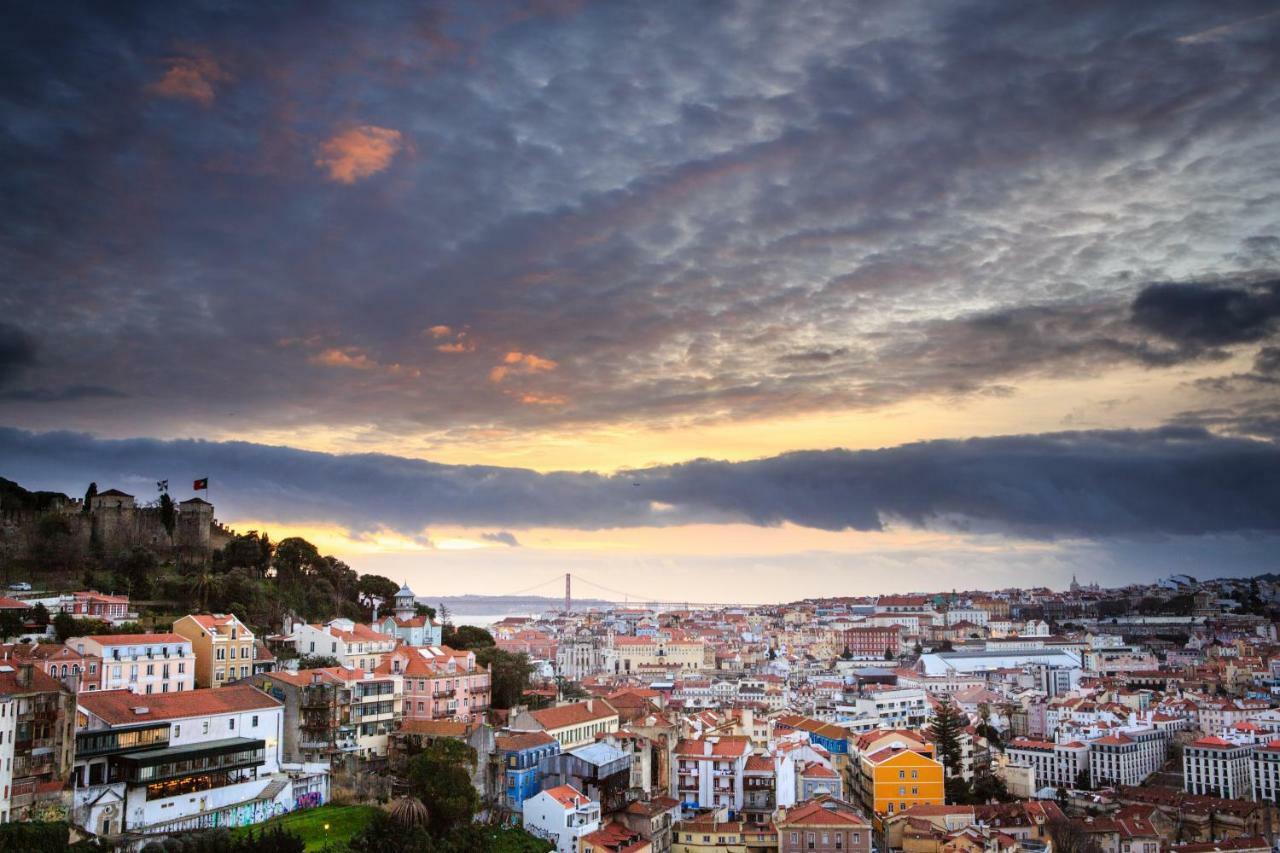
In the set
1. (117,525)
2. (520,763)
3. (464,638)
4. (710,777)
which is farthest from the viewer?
(464,638)

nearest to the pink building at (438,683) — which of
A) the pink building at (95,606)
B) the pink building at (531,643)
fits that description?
the pink building at (95,606)

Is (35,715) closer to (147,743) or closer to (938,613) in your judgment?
(147,743)

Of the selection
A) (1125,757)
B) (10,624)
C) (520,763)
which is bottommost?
(1125,757)

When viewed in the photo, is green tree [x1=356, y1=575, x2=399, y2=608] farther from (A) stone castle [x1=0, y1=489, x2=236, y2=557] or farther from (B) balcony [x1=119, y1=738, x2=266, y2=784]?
(B) balcony [x1=119, y1=738, x2=266, y2=784]

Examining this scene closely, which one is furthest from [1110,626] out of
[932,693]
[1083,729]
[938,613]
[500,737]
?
[500,737]

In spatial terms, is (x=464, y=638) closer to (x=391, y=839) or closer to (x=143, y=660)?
(x=143, y=660)

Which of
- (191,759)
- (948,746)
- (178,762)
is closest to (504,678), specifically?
(191,759)

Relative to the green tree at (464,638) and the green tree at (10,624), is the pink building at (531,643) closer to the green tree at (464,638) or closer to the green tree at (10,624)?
the green tree at (464,638)
